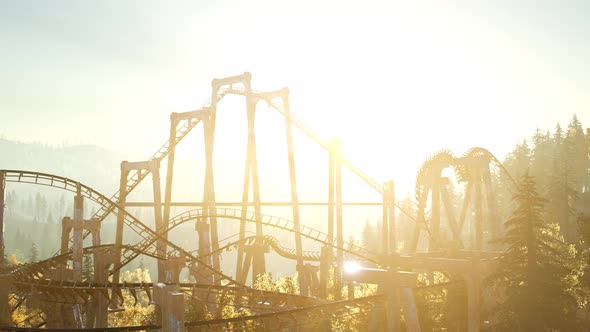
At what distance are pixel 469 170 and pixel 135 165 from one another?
18.5 metres

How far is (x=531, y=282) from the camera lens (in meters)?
14.4

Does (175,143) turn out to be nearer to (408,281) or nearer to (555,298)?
(408,281)

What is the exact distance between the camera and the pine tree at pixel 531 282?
45.6 feet

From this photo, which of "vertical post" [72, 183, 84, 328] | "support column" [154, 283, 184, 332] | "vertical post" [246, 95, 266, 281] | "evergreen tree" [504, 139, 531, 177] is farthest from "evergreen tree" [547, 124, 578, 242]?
"support column" [154, 283, 184, 332]

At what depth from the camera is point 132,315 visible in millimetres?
33688

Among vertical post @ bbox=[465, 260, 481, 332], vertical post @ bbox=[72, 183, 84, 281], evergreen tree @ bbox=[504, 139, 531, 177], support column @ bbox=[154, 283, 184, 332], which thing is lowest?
vertical post @ bbox=[465, 260, 481, 332]

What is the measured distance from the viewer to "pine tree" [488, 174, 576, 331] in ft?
45.6

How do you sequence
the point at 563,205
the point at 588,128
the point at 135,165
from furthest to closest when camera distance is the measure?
1. the point at 588,128
2. the point at 563,205
3. the point at 135,165

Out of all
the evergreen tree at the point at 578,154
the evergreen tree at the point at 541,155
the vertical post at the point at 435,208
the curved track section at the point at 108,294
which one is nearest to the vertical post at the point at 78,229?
the curved track section at the point at 108,294

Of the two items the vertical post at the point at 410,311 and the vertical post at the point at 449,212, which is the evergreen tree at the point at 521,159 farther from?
the vertical post at the point at 410,311

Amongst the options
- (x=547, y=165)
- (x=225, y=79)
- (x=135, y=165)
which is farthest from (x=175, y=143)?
(x=547, y=165)

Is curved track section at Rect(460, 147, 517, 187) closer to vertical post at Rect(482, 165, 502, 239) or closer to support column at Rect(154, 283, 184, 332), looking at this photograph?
vertical post at Rect(482, 165, 502, 239)

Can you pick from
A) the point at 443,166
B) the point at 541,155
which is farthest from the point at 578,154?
the point at 443,166

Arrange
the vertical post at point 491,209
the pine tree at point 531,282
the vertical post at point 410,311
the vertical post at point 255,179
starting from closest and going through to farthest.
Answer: the vertical post at point 410,311 → the pine tree at point 531,282 → the vertical post at point 491,209 → the vertical post at point 255,179
